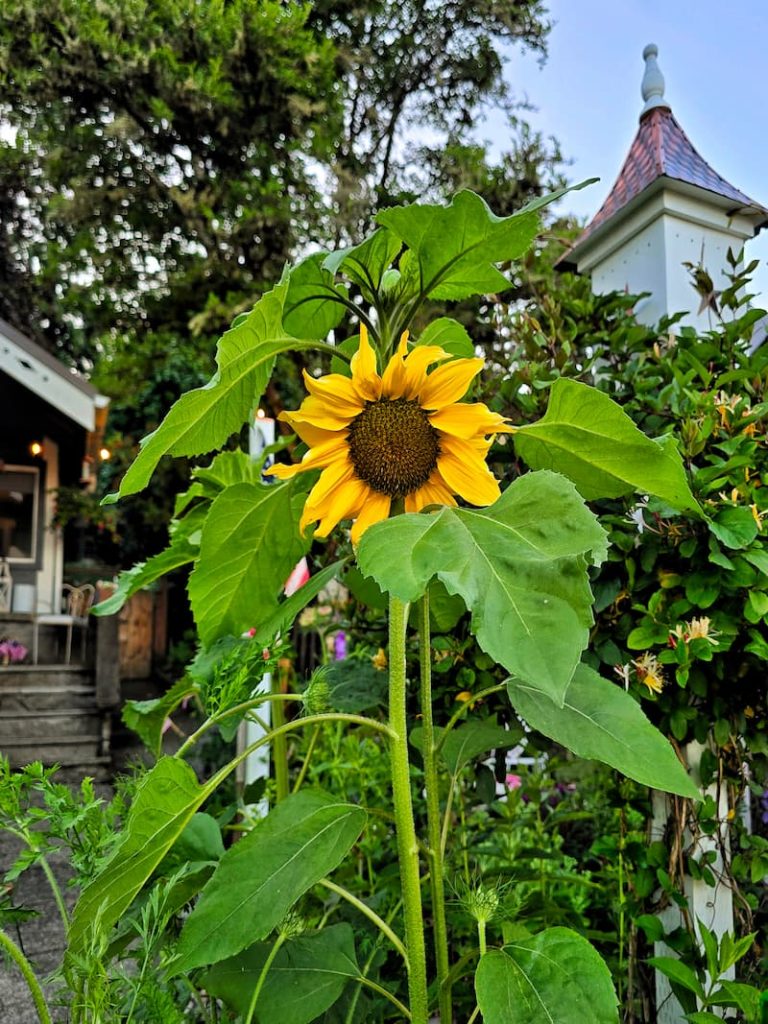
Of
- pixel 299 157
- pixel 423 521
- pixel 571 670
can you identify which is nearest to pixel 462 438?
pixel 423 521

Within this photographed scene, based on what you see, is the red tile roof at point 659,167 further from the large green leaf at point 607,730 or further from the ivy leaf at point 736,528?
the large green leaf at point 607,730

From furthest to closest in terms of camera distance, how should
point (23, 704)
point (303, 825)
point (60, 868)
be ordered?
point (23, 704) < point (60, 868) < point (303, 825)

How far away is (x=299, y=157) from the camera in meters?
10.5

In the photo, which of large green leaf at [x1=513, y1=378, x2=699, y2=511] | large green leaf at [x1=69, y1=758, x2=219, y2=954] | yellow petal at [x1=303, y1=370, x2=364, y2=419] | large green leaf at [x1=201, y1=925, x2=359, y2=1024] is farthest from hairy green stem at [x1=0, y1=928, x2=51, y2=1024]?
large green leaf at [x1=513, y1=378, x2=699, y2=511]

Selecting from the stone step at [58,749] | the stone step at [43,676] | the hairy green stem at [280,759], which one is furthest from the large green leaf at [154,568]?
the stone step at [43,676]

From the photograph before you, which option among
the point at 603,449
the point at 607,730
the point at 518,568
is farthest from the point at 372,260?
the point at 607,730

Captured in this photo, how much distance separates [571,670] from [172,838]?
419mm

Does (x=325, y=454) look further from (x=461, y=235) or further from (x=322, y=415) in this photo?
(x=461, y=235)

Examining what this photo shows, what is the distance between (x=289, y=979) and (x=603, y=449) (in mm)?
635

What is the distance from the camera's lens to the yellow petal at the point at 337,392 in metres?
0.78

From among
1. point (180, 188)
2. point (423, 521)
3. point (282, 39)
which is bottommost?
point (423, 521)

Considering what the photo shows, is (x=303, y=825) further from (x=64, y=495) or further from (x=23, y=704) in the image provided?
(x=64, y=495)

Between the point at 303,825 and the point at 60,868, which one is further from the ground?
the point at 303,825

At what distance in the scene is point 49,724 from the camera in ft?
20.6
